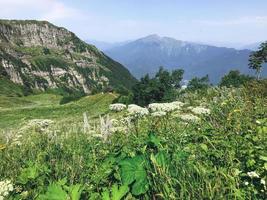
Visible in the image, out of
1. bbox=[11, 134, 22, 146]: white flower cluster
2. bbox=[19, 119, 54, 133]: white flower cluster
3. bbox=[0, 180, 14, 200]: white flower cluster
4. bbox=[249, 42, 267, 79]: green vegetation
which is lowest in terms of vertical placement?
bbox=[249, 42, 267, 79]: green vegetation

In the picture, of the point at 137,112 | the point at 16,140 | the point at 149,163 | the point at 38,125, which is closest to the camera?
the point at 149,163

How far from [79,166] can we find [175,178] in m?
2.00

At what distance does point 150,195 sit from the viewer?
5.72m

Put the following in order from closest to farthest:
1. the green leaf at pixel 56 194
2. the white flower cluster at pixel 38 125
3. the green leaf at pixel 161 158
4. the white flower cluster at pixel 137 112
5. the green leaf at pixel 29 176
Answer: the green leaf at pixel 56 194 < the green leaf at pixel 161 158 < the green leaf at pixel 29 176 < the white flower cluster at pixel 137 112 < the white flower cluster at pixel 38 125

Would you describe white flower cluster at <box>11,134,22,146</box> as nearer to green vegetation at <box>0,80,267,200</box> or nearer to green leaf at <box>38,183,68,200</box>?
green vegetation at <box>0,80,267,200</box>

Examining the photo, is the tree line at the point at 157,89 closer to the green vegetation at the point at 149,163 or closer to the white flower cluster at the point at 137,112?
the white flower cluster at the point at 137,112

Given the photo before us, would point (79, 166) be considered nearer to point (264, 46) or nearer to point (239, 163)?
point (239, 163)

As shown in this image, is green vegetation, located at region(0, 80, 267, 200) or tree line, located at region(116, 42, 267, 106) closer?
green vegetation, located at region(0, 80, 267, 200)

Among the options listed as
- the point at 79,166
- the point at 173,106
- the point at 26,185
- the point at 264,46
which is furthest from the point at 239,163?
the point at 264,46

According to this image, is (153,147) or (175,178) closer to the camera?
(175,178)

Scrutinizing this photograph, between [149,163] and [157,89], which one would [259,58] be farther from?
[149,163]

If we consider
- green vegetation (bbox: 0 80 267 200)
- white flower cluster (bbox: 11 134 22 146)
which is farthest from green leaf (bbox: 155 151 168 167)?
white flower cluster (bbox: 11 134 22 146)

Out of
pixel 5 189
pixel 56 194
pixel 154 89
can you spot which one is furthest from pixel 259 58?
pixel 56 194

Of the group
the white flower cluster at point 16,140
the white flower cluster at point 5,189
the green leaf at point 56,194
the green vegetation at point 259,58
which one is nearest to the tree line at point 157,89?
the green vegetation at point 259,58
